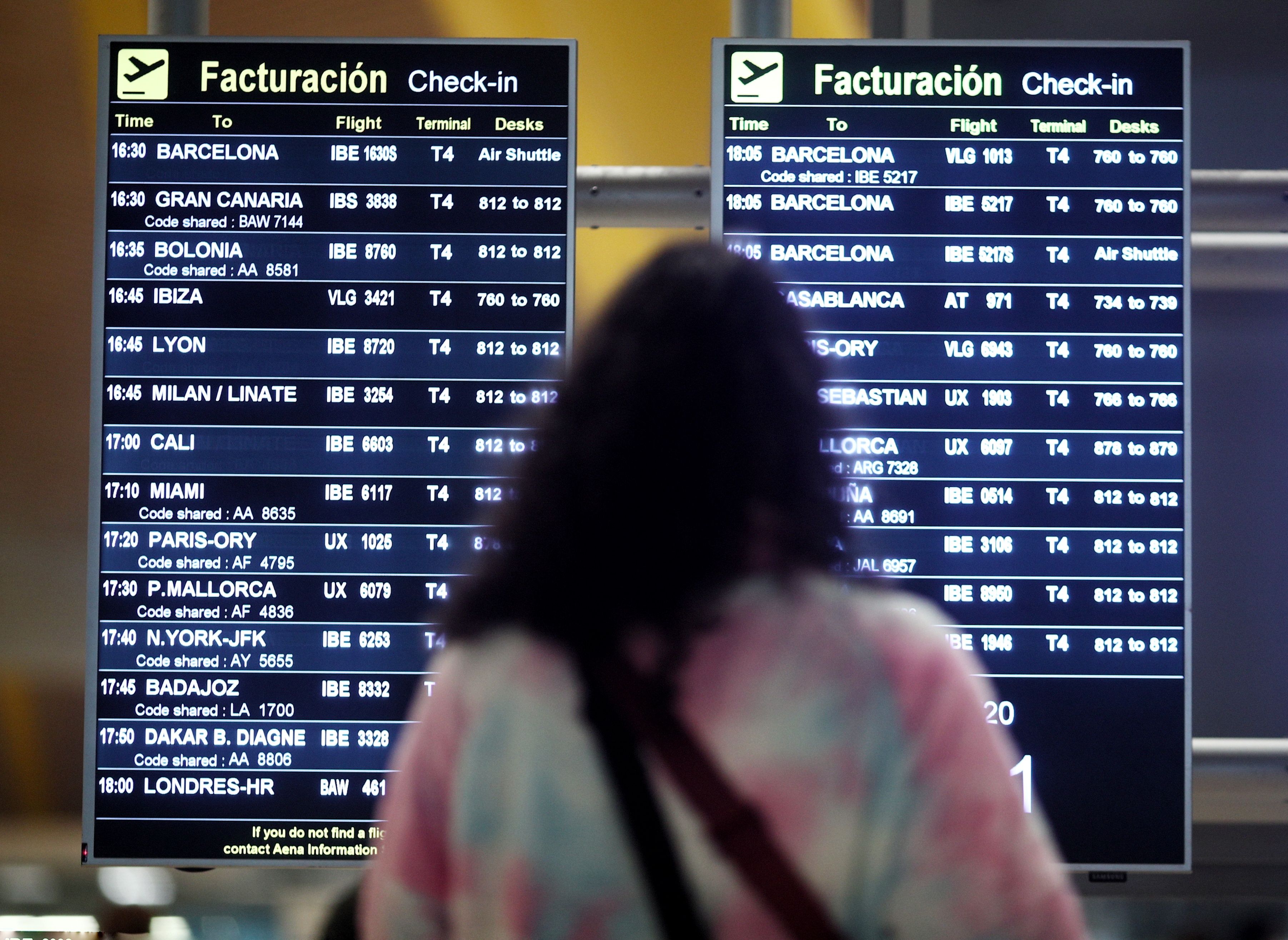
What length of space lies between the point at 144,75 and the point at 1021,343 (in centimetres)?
182

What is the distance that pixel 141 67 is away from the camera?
2.77 m

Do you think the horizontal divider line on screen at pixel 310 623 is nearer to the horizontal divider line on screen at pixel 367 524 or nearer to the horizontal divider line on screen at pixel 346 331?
the horizontal divider line on screen at pixel 367 524

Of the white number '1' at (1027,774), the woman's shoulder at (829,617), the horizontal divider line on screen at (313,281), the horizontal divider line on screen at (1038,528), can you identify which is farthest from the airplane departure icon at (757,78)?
the woman's shoulder at (829,617)

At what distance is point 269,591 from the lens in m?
2.69

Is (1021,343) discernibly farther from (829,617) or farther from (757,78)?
(829,617)

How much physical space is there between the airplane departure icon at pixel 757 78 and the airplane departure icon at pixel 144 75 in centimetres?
113

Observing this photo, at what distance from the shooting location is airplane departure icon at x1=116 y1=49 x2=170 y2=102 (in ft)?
9.05

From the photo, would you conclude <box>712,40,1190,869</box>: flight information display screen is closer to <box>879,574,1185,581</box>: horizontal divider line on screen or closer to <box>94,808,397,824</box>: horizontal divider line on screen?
<box>879,574,1185,581</box>: horizontal divider line on screen

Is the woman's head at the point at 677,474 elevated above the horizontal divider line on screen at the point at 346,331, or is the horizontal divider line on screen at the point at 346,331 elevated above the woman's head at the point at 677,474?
the horizontal divider line on screen at the point at 346,331

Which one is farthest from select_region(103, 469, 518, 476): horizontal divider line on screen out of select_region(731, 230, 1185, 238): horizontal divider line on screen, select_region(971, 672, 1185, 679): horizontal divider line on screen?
select_region(971, 672, 1185, 679): horizontal divider line on screen

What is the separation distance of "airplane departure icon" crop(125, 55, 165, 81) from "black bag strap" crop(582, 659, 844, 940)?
2.09m

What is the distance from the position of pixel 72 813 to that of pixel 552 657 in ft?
8.07

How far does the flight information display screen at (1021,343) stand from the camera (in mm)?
2621

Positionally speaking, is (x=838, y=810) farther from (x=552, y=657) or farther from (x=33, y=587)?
(x=33, y=587)
